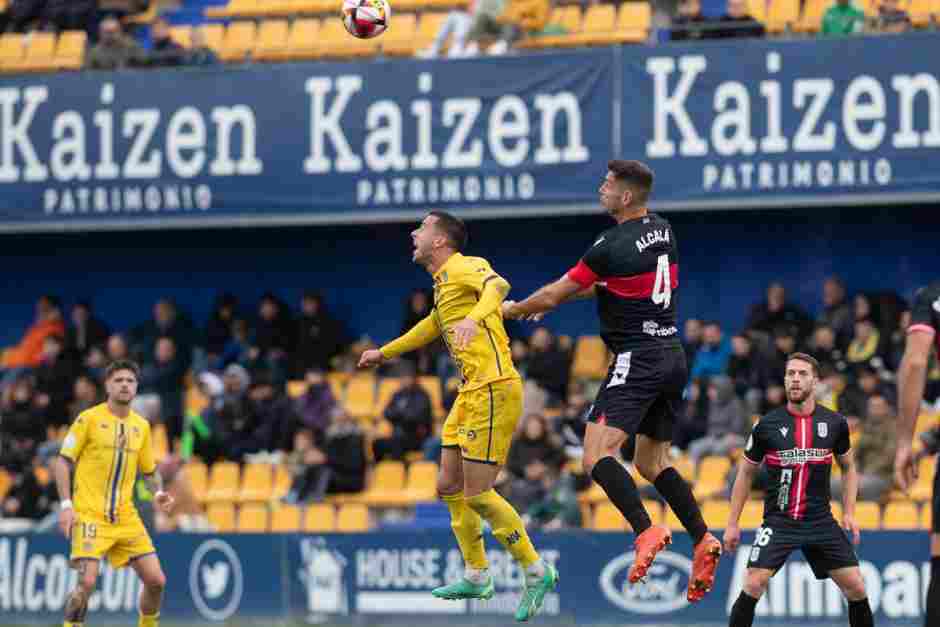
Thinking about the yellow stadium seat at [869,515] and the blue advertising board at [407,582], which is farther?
the yellow stadium seat at [869,515]

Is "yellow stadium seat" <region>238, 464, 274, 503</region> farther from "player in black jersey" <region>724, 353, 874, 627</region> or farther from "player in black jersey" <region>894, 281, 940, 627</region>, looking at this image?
"player in black jersey" <region>894, 281, 940, 627</region>

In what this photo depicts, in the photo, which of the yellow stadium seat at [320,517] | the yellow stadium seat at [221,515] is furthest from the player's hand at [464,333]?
the yellow stadium seat at [221,515]

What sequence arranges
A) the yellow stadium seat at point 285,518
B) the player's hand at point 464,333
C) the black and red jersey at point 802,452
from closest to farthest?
the player's hand at point 464,333
the black and red jersey at point 802,452
the yellow stadium seat at point 285,518

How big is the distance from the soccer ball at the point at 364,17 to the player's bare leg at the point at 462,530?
4.76m

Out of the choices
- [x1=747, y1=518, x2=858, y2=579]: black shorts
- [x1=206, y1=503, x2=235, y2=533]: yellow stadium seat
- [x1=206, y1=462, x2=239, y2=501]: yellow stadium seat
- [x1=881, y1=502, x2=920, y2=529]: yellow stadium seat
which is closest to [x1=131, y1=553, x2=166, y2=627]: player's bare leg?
[x1=747, y1=518, x2=858, y2=579]: black shorts

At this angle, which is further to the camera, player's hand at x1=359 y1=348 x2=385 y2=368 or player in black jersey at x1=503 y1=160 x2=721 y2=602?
player's hand at x1=359 y1=348 x2=385 y2=368

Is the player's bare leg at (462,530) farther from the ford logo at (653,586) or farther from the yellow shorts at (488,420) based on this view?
the ford logo at (653,586)

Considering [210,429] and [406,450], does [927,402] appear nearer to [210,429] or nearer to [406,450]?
[406,450]

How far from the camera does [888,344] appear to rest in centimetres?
2027

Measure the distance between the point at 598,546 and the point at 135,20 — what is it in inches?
431

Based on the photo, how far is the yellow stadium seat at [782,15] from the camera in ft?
70.5

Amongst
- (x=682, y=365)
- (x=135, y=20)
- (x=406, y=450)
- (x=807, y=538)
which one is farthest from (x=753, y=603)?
(x=135, y=20)

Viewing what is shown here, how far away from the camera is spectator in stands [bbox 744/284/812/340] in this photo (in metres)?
20.9

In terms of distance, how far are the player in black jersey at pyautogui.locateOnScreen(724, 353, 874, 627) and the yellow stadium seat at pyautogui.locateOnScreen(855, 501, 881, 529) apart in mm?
5218
